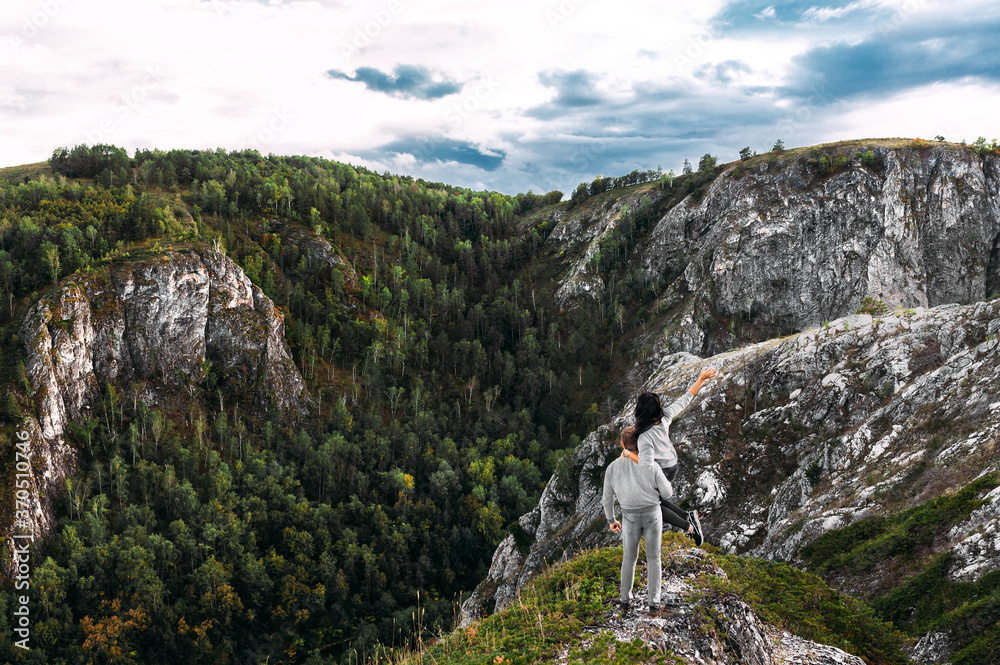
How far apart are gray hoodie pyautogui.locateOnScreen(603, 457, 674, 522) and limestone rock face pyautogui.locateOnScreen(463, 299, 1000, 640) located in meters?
8.14

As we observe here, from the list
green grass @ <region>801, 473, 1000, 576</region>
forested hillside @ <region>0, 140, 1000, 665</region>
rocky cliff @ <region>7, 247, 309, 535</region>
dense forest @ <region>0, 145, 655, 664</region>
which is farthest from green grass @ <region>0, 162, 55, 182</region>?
green grass @ <region>801, 473, 1000, 576</region>

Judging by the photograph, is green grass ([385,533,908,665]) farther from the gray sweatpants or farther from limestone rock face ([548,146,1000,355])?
limestone rock face ([548,146,1000,355])

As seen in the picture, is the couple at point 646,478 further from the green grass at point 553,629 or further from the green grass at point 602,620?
the green grass at point 602,620

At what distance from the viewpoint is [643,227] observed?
5157 inches

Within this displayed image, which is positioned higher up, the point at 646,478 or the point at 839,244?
the point at 839,244

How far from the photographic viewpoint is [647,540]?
7.82 m

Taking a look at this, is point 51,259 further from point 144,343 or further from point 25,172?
point 25,172

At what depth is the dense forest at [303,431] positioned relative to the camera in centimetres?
6775

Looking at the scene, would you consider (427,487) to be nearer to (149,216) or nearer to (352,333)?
(352,333)

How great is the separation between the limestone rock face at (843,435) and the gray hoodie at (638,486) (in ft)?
26.7

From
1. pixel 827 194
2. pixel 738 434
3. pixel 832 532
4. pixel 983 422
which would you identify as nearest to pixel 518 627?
pixel 832 532

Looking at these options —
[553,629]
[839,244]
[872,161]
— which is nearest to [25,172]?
[553,629]

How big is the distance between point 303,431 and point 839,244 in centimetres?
11317

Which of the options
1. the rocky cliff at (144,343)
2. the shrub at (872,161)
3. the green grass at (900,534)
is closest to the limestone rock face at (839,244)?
the shrub at (872,161)
